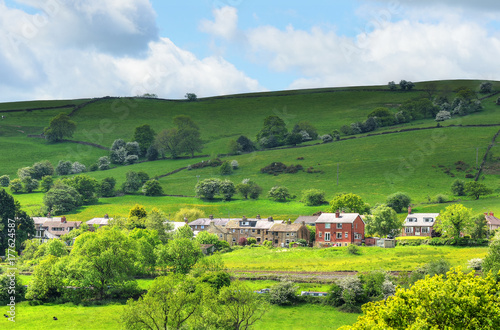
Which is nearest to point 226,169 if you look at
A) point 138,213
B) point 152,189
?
point 152,189

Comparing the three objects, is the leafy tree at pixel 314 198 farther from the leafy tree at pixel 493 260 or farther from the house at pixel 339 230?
the leafy tree at pixel 493 260

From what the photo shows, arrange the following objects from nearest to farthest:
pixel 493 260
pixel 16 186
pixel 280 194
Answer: pixel 493 260 < pixel 280 194 < pixel 16 186

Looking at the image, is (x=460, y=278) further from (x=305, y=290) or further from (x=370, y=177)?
(x=370, y=177)

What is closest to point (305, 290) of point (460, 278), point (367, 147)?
point (460, 278)

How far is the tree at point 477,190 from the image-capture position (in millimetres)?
126562

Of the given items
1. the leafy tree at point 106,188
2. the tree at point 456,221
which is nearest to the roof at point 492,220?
the tree at point 456,221

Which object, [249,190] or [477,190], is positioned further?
[249,190]

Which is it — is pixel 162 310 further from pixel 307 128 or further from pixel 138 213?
pixel 307 128

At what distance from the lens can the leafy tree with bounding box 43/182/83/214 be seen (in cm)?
14262

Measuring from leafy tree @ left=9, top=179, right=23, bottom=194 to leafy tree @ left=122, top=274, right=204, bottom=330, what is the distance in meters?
119

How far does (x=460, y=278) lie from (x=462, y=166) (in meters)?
125

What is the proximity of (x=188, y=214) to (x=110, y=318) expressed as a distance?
78.4m

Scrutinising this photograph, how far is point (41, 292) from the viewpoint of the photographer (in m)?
67.2

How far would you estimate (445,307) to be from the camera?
2784cm
